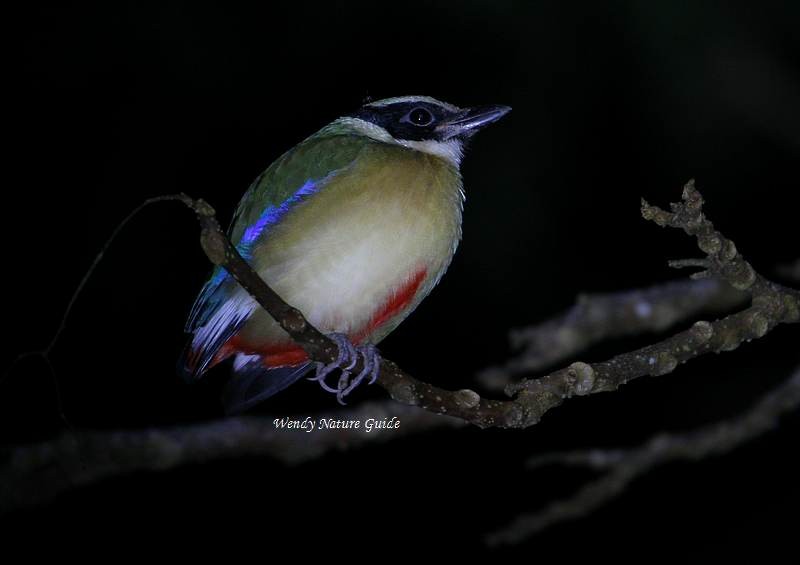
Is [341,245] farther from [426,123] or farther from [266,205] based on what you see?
[426,123]

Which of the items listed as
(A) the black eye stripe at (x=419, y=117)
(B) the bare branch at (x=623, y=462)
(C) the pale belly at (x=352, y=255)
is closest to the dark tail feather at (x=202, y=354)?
(C) the pale belly at (x=352, y=255)

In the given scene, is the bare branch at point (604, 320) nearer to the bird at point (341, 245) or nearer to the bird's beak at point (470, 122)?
the bird's beak at point (470, 122)

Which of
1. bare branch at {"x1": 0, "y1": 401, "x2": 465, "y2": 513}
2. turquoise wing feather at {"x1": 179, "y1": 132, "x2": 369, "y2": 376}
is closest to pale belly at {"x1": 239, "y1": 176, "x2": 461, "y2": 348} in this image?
turquoise wing feather at {"x1": 179, "y1": 132, "x2": 369, "y2": 376}

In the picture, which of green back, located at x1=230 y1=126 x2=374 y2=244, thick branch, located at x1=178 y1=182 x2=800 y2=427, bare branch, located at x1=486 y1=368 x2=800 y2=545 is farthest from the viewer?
bare branch, located at x1=486 y1=368 x2=800 y2=545

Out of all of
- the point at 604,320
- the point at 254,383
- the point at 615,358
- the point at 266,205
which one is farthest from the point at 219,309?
the point at 604,320

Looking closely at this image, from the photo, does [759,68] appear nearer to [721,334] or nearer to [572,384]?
[721,334]

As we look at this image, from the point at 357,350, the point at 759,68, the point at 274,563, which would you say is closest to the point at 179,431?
the point at 274,563

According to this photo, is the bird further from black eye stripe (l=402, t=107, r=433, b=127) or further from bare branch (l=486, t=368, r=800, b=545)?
bare branch (l=486, t=368, r=800, b=545)

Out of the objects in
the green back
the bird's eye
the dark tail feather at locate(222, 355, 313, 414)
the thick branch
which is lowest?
the dark tail feather at locate(222, 355, 313, 414)

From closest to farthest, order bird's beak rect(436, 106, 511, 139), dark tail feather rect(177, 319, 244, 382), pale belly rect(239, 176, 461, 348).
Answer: pale belly rect(239, 176, 461, 348) < dark tail feather rect(177, 319, 244, 382) < bird's beak rect(436, 106, 511, 139)
